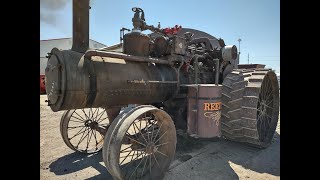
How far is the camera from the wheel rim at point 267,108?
18.8ft

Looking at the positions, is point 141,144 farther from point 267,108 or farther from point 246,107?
point 267,108

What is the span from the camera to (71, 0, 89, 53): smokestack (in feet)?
11.3

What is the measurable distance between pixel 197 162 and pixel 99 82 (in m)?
2.40

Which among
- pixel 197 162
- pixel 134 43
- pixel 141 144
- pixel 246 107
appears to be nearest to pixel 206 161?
pixel 197 162

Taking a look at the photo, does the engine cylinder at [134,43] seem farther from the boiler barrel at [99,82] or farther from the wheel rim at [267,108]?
the wheel rim at [267,108]

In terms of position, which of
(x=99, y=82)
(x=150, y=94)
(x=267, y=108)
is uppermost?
(x=99, y=82)

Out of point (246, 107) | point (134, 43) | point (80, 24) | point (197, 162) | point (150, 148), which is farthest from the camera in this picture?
point (246, 107)

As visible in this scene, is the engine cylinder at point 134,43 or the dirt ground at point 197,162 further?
the engine cylinder at point 134,43

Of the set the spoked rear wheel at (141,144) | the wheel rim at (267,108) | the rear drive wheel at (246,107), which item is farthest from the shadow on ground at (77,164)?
the wheel rim at (267,108)

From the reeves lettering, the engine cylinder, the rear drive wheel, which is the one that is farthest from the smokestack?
the rear drive wheel

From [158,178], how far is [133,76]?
1.72 meters

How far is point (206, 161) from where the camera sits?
457cm
